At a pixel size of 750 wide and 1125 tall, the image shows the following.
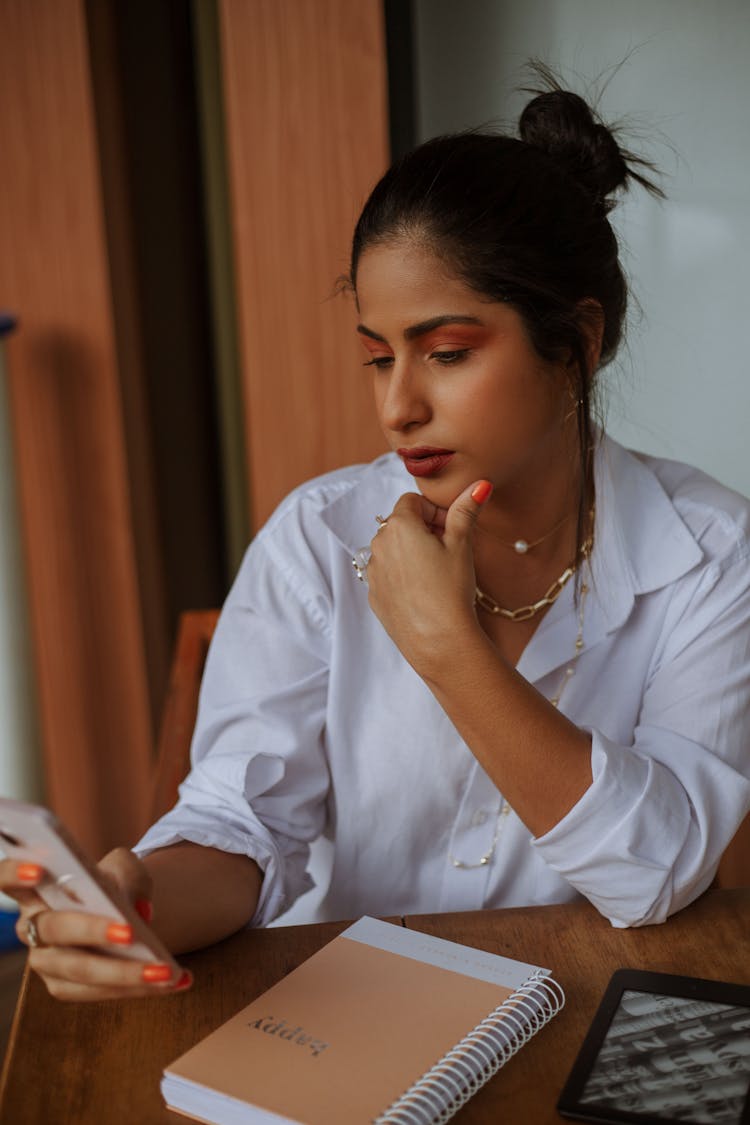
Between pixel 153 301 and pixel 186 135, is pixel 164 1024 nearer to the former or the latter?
pixel 153 301

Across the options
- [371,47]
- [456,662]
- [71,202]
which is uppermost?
[371,47]

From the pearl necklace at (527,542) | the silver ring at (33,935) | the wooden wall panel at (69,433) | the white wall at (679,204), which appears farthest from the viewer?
the wooden wall panel at (69,433)

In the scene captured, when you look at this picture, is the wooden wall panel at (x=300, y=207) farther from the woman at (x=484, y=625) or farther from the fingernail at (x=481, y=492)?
the fingernail at (x=481, y=492)

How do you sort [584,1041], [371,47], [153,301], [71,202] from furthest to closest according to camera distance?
[153,301] → [71,202] → [371,47] → [584,1041]

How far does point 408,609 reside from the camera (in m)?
1.07

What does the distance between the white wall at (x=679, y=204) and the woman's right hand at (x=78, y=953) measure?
132cm

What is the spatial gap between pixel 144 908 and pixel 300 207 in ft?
5.09

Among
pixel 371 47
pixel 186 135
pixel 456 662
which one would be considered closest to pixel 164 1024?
pixel 456 662

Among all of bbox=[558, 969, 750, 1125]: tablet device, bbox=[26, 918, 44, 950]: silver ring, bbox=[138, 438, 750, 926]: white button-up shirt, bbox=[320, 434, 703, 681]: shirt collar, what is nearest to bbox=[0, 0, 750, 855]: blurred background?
bbox=[320, 434, 703, 681]: shirt collar

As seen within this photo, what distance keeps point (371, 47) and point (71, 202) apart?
745mm

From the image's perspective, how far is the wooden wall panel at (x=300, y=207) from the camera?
2.02 m

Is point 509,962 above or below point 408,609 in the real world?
below

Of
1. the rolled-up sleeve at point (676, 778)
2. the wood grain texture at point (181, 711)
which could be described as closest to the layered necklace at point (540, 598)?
the rolled-up sleeve at point (676, 778)

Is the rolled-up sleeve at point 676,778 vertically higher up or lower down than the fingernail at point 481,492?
lower down
